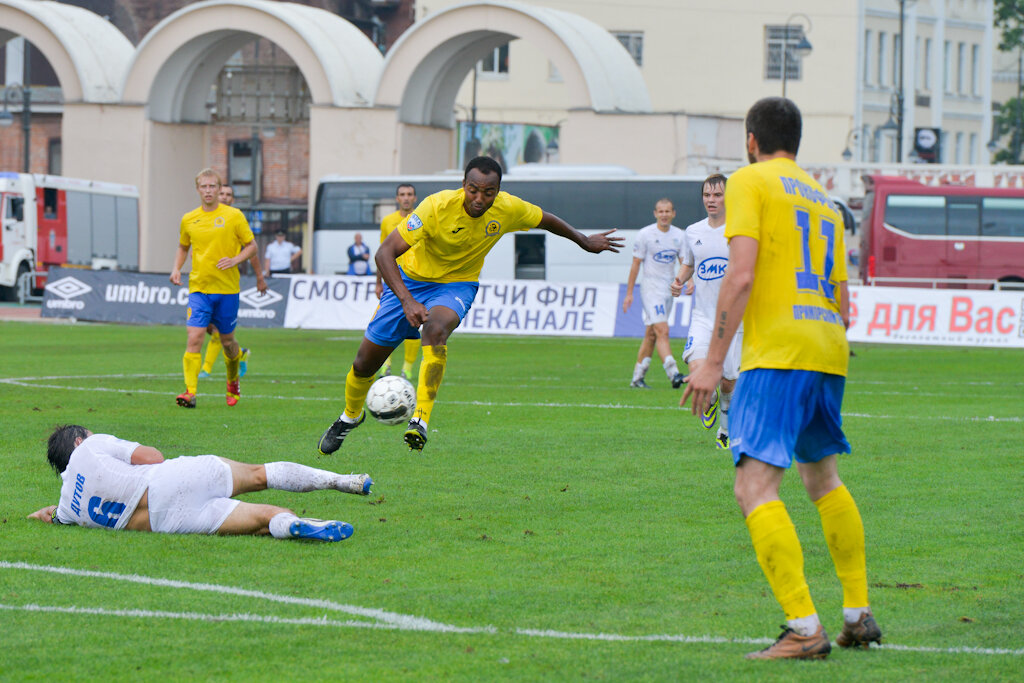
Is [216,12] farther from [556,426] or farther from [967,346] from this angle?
[556,426]

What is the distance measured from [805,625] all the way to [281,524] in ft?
→ 9.45

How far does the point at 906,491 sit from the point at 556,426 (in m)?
4.00

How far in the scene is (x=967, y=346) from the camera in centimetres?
2584

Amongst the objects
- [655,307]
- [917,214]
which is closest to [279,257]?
[917,214]

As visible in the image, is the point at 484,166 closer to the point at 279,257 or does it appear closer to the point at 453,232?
the point at 453,232

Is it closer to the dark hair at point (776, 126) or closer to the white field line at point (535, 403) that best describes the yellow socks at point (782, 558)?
the dark hair at point (776, 126)

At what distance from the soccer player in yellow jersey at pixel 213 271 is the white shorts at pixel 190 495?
21.9 feet

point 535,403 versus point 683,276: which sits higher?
point 683,276

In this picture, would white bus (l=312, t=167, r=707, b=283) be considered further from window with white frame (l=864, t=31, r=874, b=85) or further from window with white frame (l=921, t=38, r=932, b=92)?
window with white frame (l=921, t=38, r=932, b=92)

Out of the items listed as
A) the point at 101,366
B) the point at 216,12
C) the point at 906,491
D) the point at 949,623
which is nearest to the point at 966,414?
the point at 906,491

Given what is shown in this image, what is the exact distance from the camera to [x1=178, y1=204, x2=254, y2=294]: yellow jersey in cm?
1417

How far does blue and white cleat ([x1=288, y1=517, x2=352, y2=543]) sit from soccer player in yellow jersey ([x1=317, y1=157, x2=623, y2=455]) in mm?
1917

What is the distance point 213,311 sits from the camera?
47.0 feet

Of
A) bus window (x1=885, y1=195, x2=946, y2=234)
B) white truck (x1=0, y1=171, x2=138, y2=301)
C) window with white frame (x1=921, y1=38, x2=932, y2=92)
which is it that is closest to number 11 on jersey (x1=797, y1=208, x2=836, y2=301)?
white truck (x1=0, y1=171, x2=138, y2=301)
